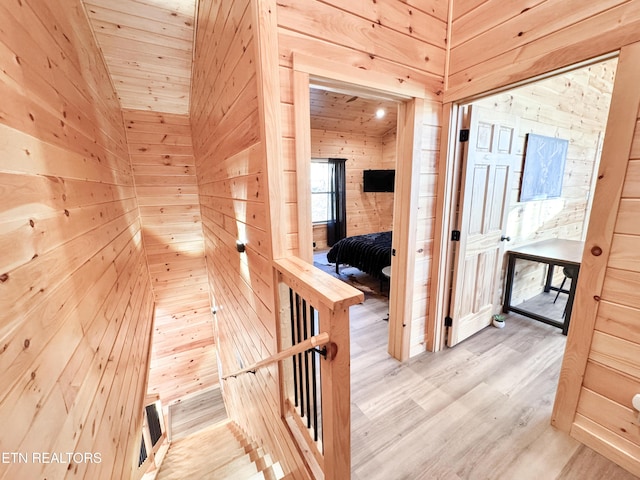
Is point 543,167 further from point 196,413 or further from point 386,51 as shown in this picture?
point 196,413

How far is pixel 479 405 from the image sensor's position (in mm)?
1743

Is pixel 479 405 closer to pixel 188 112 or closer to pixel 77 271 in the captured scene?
pixel 77 271

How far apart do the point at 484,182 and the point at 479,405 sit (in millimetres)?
1716

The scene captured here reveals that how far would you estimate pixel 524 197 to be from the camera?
2.69 m

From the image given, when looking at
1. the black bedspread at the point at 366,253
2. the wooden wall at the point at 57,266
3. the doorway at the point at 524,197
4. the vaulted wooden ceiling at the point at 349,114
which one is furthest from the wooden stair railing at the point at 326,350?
the vaulted wooden ceiling at the point at 349,114

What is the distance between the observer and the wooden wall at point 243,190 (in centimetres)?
134

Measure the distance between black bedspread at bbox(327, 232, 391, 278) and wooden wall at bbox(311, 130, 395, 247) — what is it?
2.13 meters

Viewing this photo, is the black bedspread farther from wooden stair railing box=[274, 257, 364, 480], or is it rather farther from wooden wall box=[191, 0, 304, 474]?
wooden stair railing box=[274, 257, 364, 480]

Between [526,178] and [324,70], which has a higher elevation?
[324,70]

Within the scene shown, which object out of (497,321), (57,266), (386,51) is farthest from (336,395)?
(497,321)

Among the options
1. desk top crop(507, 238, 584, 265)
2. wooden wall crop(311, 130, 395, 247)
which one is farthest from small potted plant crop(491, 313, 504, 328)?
wooden wall crop(311, 130, 395, 247)

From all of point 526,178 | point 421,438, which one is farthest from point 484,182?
point 421,438

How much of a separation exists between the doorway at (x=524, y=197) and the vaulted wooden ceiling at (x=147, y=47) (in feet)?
8.64

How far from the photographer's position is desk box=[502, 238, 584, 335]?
2.42m
